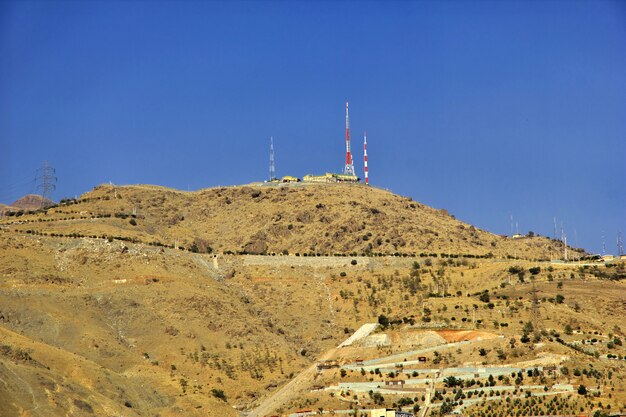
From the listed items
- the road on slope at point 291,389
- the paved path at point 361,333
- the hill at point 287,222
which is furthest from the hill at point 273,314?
the paved path at point 361,333

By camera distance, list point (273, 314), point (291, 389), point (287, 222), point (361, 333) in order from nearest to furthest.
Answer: point (291, 389), point (361, 333), point (273, 314), point (287, 222)

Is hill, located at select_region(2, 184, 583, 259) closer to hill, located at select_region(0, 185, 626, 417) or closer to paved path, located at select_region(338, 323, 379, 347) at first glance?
hill, located at select_region(0, 185, 626, 417)

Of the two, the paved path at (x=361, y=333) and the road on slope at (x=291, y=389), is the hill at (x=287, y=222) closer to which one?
the paved path at (x=361, y=333)

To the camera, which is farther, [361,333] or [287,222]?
[287,222]

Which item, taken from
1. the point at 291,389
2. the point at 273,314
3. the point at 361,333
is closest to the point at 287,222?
the point at 273,314

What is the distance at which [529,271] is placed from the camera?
5787 inches

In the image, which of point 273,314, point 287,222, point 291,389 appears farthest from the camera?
point 287,222

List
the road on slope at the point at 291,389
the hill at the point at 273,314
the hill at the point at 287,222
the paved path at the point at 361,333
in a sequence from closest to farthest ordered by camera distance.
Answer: the hill at the point at 273,314 < the road on slope at the point at 291,389 < the paved path at the point at 361,333 < the hill at the point at 287,222

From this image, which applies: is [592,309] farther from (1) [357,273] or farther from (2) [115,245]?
(2) [115,245]

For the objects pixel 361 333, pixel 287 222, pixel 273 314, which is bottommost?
pixel 361 333

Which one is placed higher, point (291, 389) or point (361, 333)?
point (361, 333)

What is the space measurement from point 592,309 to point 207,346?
113ft

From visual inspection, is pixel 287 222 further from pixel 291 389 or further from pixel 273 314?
pixel 291 389

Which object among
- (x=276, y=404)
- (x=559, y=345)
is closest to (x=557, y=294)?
(x=559, y=345)
